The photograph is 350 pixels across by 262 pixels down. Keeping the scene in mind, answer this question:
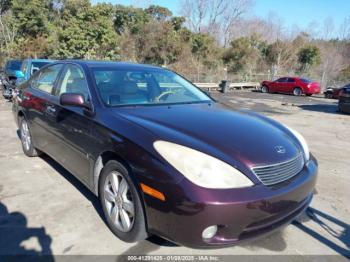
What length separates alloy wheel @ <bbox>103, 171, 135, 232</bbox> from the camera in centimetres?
275

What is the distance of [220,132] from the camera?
2.81 meters

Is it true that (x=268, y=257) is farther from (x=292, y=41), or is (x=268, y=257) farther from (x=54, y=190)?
(x=292, y=41)

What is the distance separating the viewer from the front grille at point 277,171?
243 centimetres

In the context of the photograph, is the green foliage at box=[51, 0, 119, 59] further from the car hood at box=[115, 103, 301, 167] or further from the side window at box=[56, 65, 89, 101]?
the car hood at box=[115, 103, 301, 167]

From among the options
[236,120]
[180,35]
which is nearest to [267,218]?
[236,120]

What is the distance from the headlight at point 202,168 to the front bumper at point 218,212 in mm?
52

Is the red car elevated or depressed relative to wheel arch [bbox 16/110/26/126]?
depressed

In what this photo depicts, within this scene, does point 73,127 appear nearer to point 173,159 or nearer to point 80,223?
point 80,223

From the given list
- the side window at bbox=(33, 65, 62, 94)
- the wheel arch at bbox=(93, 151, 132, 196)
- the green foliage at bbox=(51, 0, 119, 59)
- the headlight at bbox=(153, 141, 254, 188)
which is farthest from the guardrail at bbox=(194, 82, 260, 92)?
the headlight at bbox=(153, 141, 254, 188)

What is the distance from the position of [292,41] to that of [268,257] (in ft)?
121

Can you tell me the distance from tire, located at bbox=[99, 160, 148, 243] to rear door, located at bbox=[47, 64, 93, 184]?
0.35 metres

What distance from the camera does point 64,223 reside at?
320cm

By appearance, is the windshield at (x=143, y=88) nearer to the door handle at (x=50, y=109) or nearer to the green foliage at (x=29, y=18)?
the door handle at (x=50, y=109)

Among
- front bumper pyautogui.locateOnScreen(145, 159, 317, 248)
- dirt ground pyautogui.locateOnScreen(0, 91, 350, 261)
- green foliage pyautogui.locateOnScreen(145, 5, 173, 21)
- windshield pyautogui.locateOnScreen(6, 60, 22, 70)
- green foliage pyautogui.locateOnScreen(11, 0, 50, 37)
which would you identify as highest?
green foliage pyautogui.locateOnScreen(145, 5, 173, 21)
